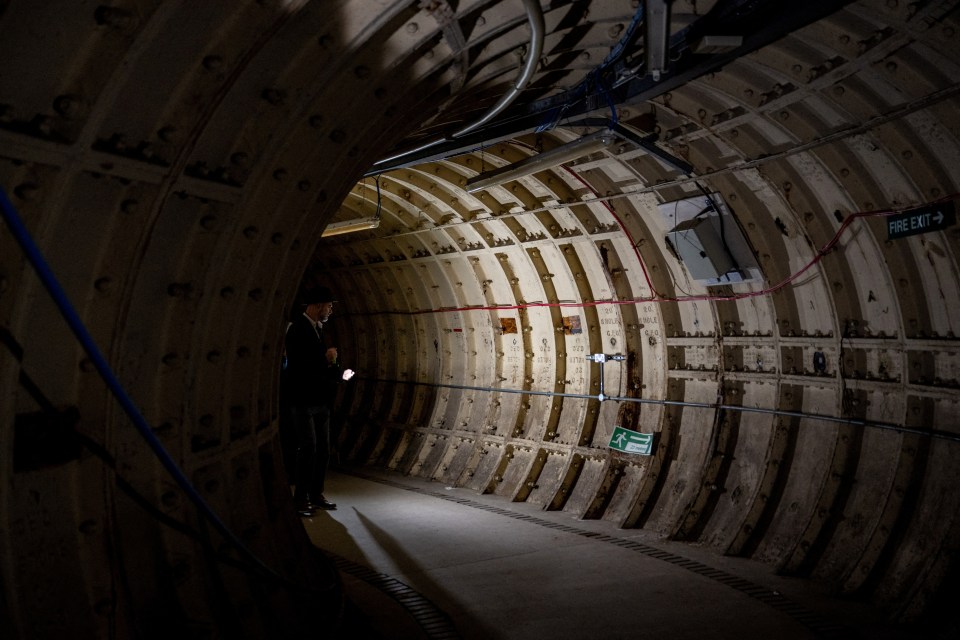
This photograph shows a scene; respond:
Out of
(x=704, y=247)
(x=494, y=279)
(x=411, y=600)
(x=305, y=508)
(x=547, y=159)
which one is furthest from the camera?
(x=494, y=279)

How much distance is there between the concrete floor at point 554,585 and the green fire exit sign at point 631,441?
2.72 feet

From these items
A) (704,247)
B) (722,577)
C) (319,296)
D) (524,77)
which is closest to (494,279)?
(319,296)

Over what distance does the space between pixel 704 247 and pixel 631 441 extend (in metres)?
2.42

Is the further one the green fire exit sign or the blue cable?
the green fire exit sign

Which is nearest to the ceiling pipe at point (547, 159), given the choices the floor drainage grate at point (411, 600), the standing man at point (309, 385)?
the standing man at point (309, 385)

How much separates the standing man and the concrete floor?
0.58 m

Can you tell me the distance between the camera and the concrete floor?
16.0 feet

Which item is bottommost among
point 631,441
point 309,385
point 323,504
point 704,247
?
point 323,504

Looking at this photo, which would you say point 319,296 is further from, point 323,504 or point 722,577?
point 722,577

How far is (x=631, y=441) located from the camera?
808 cm

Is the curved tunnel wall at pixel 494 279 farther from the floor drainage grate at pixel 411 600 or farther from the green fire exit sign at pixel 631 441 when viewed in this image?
the floor drainage grate at pixel 411 600

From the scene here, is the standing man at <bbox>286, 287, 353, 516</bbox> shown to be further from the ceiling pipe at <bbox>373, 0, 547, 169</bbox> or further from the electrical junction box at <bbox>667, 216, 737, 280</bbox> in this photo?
the electrical junction box at <bbox>667, 216, 737, 280</bbox>

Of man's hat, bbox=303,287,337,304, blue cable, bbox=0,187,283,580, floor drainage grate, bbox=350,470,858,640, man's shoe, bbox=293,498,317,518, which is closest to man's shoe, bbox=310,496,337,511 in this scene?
man's shoe, bbox=293,498,317,518

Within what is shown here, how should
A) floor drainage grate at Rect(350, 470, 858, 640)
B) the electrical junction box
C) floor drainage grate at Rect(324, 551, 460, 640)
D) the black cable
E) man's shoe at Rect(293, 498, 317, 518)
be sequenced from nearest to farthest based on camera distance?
floor drainage grate at Rect(324, 551, 460, 640) → floor drainage grate at Rect(350, 470, 858, 640) → the black cable → the electrical junction box → man's shoe at Rect(293, 498, 317, 518)
